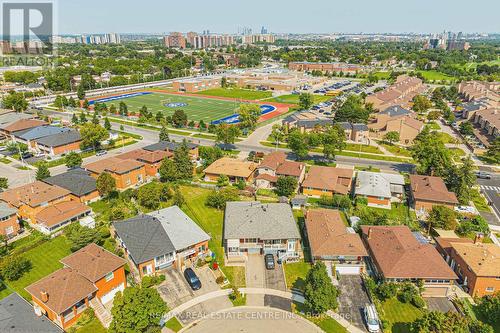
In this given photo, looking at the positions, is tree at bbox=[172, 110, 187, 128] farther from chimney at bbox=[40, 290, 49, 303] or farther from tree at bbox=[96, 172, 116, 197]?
chimney at bbox=[40, 290, 49, 303]

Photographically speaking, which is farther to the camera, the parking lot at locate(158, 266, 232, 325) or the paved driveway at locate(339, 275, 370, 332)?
the parking lot at locate(158, 266, 232, 325)

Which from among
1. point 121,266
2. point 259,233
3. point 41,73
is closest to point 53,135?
point 121,266

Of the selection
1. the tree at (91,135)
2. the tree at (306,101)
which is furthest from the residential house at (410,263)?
the tree at (306,101)

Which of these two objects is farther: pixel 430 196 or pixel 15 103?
pixel 15 103

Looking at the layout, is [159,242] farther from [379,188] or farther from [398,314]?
[379,188]

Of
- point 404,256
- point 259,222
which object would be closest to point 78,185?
point 259,222

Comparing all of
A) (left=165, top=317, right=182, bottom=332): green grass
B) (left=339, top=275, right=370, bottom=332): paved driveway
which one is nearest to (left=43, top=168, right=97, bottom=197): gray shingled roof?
(left=165, top=317, right=182, bottom=332): green grass

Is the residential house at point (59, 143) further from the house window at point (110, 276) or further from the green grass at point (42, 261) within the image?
the house window at point (110, 276)
